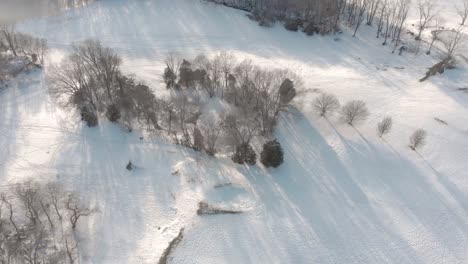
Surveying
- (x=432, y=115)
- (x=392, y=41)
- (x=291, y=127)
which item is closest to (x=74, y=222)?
(x=291, y=127)

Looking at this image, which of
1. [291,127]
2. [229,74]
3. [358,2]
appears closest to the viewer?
[291,127]

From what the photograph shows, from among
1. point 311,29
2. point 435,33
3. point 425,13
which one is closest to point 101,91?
point 311,29

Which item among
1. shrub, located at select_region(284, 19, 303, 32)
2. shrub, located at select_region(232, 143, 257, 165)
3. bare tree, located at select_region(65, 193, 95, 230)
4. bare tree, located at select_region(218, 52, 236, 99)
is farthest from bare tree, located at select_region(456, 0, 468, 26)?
bare tree, located at select_region(65, 193, 95, 230)

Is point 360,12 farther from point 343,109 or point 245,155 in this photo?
point 245,155

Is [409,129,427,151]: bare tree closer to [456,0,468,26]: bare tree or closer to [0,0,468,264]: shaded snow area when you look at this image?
[0,0,468,264]: shaded snow area

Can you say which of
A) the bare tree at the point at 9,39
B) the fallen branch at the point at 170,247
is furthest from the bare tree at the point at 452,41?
the bare tree at the point at 9,39

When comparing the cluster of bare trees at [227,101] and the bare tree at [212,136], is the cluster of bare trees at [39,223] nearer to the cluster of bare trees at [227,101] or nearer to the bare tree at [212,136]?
the bare tree at [212,136]

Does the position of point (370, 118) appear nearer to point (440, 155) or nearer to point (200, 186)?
point (440, 155)
